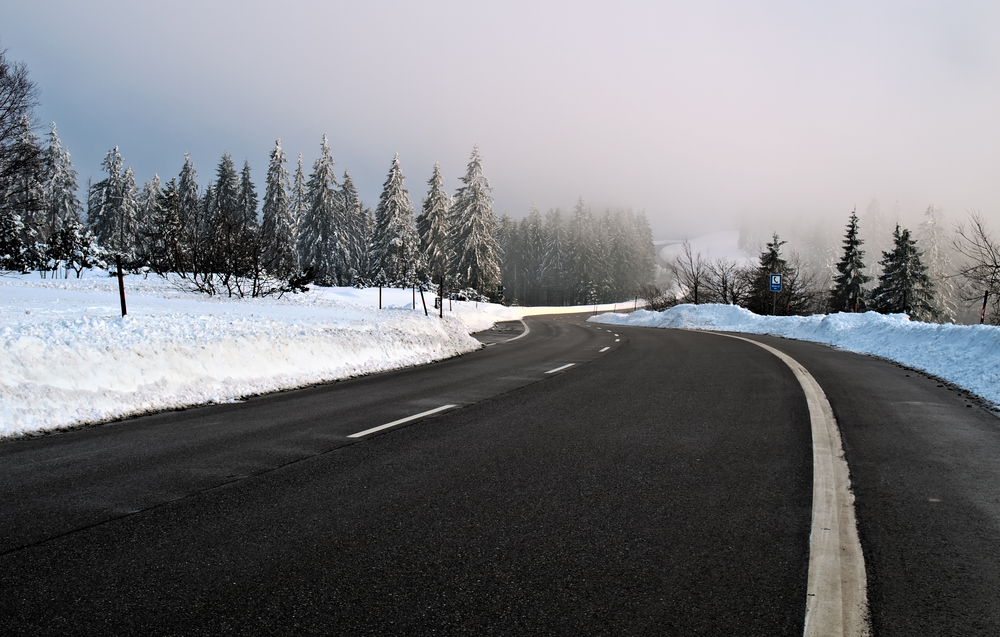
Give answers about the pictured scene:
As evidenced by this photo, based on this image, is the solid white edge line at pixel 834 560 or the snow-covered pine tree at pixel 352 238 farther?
the snow-covered pine tree at pixel 352 238

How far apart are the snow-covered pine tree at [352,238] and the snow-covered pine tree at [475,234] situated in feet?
38.6

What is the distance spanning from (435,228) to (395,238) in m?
6.33

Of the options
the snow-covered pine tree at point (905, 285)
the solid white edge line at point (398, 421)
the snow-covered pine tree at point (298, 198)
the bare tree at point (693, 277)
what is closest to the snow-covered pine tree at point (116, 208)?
the snow-covered pine tree at point (298, 198)

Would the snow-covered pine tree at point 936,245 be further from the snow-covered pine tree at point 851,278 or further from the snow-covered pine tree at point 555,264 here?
the snow-covered pine tree at point 555,264

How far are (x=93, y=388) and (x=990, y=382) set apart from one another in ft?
44.3

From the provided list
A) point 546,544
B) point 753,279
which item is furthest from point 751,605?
point 753,279

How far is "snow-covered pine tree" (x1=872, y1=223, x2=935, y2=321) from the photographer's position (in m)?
53.3

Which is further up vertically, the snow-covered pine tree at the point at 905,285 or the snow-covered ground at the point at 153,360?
the snow-covered pine tree at the point at 905,285

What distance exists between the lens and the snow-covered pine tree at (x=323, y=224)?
208ft

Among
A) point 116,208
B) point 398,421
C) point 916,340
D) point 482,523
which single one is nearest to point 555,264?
point 116,208

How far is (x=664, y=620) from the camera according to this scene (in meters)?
2.29

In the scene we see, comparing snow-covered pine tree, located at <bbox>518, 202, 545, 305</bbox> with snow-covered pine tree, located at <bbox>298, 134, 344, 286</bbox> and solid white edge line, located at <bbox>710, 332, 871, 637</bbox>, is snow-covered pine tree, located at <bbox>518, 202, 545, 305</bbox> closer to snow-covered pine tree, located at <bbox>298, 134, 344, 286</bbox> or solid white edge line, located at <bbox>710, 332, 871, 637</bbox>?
snow-covered pine tree, located at <bbox>298, 134, 344, 286</bbox>

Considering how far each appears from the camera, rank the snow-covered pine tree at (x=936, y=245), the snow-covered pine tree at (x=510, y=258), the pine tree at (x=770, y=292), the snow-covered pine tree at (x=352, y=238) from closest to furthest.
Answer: the pine tree at (x=770, y=292) < the snow-covered pine tree at (x=352, y=238) < the snow-covered pine tree at (x=936, y=245) < the snow-covered pine tree at (x=510, y=258)

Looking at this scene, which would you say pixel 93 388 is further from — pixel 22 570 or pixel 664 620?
pixel 664 620
